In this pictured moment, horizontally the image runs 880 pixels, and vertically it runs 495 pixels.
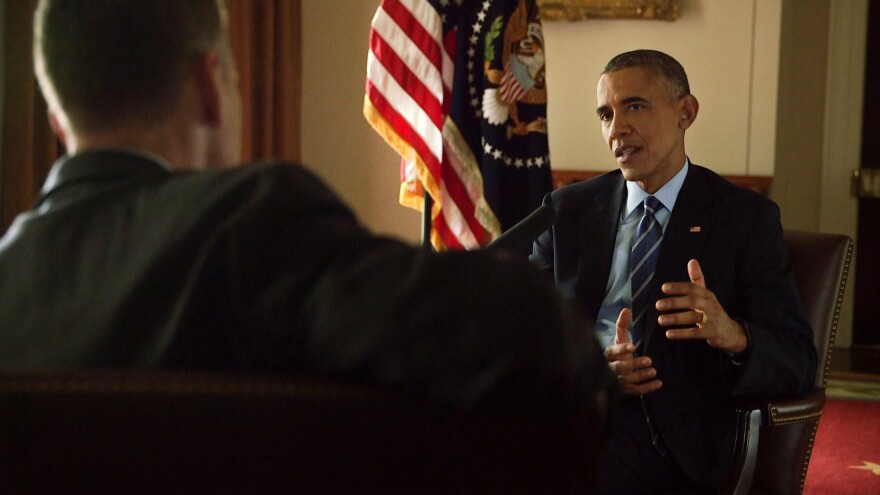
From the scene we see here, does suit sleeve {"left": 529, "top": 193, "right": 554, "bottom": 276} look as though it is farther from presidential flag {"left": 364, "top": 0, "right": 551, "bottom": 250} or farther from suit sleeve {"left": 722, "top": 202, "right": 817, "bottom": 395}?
presidential flag {"left": 364, "top": 0, "right": 551, "bottom": 250}

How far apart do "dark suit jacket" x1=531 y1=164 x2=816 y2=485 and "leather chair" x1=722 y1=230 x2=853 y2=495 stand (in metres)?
0.05

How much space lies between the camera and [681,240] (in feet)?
7.03

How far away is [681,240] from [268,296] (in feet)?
5.29

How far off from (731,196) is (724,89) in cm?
359

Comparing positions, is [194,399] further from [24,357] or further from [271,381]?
[24,357]

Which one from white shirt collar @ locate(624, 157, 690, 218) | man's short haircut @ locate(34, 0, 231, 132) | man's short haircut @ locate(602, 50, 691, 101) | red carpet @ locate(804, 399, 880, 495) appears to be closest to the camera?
man's short haircut @ locate(34, 0, 231, 132)

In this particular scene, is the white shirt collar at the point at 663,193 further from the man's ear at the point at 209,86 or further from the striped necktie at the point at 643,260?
the man's ear at the point at 209,86

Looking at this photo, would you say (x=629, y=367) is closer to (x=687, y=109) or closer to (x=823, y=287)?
(x=823, y=287)

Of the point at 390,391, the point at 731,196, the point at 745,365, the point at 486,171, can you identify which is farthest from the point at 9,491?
the point at 486,171

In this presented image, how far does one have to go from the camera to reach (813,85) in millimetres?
6168

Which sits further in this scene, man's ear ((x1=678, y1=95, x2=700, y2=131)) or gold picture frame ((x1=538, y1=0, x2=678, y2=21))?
gold picture frame ((x1=538, y1=0, x2=678, y2=21))

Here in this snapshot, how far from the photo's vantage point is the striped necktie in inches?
83.4

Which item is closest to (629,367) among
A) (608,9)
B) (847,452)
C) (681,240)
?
(681,240)

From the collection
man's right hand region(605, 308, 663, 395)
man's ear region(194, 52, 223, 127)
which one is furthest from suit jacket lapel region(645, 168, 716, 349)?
man's ear region(194, 52, 223, 127)
